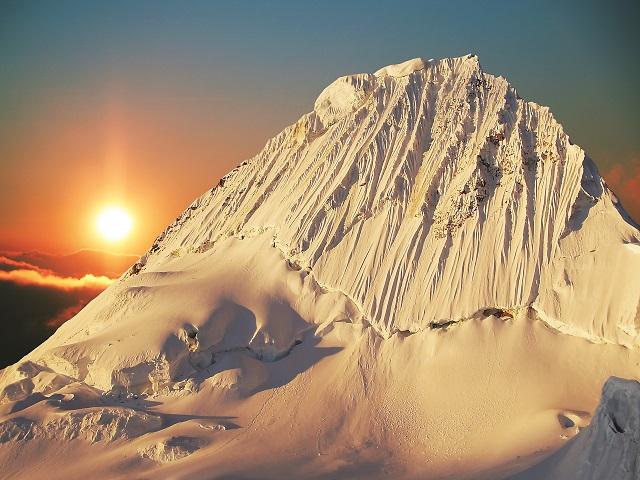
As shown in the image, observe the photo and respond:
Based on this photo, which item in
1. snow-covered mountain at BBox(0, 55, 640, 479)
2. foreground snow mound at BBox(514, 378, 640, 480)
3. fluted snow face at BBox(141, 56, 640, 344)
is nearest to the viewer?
foreground snow mound at BBox(514, 378, 640, 480)

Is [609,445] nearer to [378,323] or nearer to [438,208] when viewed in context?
[378,323]

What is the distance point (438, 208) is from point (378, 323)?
885cm

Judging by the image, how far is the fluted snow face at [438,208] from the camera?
4253 cm

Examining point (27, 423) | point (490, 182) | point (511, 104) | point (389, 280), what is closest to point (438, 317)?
point (389, 280)

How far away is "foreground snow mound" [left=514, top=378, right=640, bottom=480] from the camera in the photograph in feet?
90.7

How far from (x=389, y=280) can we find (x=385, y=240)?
3.02 m

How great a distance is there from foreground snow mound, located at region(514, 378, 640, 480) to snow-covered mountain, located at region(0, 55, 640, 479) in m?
2.12

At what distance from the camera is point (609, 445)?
28328 mm

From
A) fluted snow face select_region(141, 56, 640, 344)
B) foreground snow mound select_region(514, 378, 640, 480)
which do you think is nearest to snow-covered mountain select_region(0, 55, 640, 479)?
fluted snow face select_region(141, 56, 640, 344)

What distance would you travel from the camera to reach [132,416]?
38281mm

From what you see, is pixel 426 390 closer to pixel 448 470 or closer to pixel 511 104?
pixel 448 470

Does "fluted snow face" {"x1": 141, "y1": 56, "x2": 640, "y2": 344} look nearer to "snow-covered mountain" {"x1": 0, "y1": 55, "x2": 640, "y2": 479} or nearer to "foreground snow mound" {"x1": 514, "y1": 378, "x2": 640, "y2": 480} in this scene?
"snow-covered mountain" {"x1": 0, "y1": 55, "x2": 640, "y2": 479}

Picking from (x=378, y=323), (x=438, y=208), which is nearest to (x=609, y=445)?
(x=378, y=323)

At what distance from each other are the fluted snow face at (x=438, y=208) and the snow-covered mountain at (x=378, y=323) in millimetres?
129
